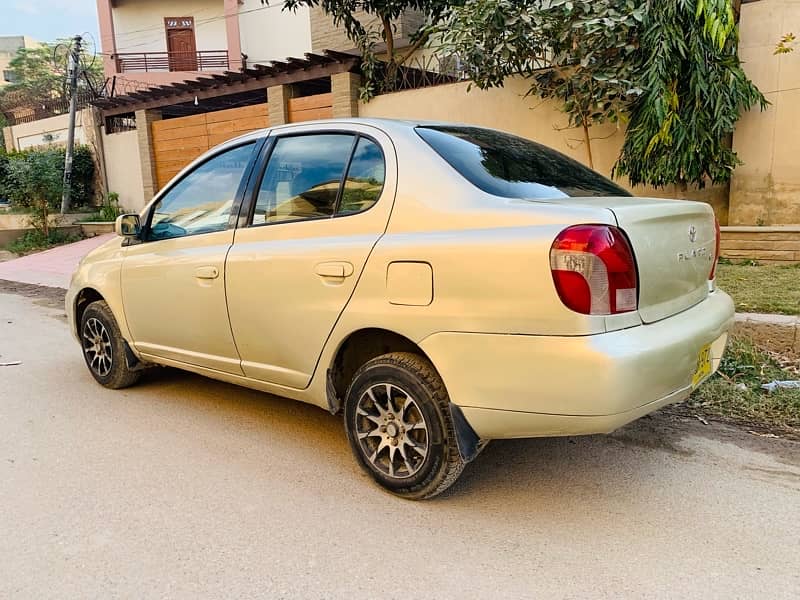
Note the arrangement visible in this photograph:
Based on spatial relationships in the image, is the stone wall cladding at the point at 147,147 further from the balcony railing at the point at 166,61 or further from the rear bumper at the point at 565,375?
the rear bumper at the point at 565,375

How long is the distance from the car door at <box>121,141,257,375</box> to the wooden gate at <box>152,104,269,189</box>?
9100 millimetres

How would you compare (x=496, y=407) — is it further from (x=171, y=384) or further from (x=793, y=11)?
(x=793, y=11)

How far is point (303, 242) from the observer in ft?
10.4

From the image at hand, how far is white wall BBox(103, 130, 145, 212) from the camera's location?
16000 mm

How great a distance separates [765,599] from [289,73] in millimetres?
11907

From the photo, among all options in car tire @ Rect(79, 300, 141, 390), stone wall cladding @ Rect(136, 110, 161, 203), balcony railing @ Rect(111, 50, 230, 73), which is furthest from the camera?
balcony railing @ Rect(111, 50, 230, 73)

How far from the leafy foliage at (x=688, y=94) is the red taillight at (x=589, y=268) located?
220 inches

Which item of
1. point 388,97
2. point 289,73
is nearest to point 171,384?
point 388,97

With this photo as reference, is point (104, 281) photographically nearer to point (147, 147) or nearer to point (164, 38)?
point (147, 147)

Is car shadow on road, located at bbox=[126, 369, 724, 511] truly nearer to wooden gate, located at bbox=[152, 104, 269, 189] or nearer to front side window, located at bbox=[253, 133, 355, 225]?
front side window, located at bbox=[253, 133, 355, 225]

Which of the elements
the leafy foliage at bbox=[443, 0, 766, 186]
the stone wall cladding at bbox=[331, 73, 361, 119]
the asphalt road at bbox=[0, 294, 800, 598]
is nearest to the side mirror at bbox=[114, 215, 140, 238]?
the asphalt road at bbox=[0, 294, 800, 598]

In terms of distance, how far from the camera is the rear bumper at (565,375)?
7.55 feet

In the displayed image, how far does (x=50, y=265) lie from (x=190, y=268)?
10382 millimetres

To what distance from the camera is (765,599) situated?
2143mm
